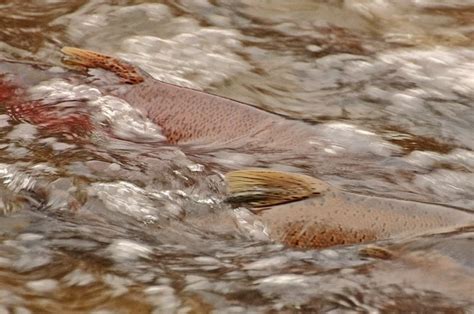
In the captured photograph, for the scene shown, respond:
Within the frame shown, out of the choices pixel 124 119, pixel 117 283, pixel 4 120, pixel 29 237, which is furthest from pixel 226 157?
pixel 117 283

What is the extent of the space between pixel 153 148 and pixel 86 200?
2.05 ft

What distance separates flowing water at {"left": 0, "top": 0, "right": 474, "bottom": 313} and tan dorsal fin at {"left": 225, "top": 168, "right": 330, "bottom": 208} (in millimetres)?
87

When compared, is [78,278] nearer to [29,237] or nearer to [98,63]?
[29,237]

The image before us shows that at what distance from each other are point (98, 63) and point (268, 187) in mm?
1528

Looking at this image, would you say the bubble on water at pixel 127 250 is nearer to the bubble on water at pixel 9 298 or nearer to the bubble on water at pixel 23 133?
the bubble on water at pixel 9 298

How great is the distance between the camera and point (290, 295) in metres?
3.36

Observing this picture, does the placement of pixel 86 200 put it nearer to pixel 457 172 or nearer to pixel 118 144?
pixel 118 144

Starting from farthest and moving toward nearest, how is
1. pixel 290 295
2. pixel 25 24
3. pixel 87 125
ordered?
pixel 25 24
pixel 87 125
pixel 290 295

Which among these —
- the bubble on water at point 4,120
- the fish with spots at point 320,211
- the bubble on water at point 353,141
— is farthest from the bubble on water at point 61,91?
the fish with spots at point 320,211

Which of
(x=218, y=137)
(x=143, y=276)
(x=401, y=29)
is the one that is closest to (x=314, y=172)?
(x=218, y=137)

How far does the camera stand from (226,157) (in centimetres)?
457

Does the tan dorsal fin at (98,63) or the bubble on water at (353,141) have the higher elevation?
the tan dorsal fin at (98,63)

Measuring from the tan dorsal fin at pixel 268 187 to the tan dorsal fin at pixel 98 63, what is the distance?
1.29 m

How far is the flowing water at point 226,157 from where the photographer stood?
3.38 meters
